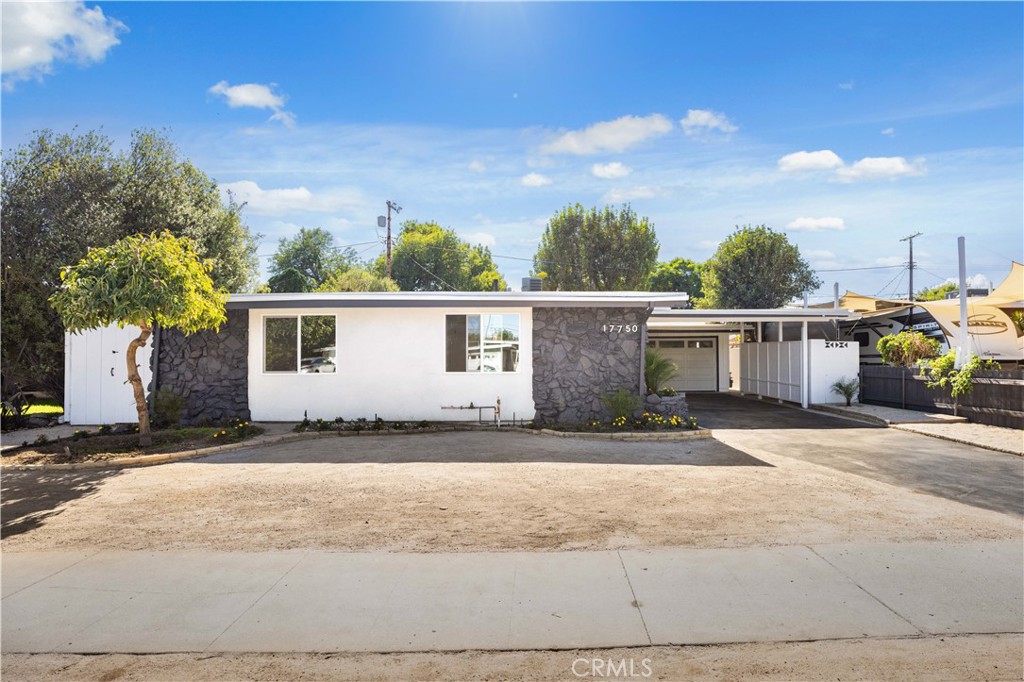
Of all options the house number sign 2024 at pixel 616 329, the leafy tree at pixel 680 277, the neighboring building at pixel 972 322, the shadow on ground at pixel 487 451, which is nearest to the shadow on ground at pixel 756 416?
the house number sign 2024 at pixel 616 329

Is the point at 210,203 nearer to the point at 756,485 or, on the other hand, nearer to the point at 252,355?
the point at 252,355

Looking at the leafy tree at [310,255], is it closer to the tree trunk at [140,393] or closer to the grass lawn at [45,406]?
the grass lawn at [45,406]

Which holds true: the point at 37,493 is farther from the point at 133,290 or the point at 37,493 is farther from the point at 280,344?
the point at 280,344

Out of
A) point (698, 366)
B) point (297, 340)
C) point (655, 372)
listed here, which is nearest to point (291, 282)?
point (698, 366)

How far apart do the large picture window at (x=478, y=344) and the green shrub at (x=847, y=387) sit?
1051 cm

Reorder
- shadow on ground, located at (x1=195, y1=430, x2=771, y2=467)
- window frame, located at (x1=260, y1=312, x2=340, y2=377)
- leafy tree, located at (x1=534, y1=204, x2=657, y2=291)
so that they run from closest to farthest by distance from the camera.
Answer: shadow on ground, located at (x1=195, y1=430, x2=771, y2=467)
window frame, located at (x1=260, y1=312, x2=340, y2=377)
leafy tree, located at (x1=534, y1=204, x2=657, y2=291)

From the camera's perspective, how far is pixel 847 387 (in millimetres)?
16797

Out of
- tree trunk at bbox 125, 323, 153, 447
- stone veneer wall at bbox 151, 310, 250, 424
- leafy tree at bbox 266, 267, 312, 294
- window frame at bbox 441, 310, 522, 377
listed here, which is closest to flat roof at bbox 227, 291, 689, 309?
window frame at bbox 441, 310, 522, 377

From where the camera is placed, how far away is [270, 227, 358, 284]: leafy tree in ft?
173

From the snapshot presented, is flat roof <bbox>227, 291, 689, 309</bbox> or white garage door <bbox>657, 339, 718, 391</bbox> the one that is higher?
flat roof <bbox>227, 291, 689, 309</bbox>

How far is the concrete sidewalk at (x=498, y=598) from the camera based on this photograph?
3.66 metres

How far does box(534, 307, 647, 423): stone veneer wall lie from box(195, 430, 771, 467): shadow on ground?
61.9 inches

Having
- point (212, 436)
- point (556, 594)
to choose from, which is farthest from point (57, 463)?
point (556, 594)

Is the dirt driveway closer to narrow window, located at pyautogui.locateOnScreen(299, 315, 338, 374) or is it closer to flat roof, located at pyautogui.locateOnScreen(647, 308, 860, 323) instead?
narrow window, located at pyautogui.locateOnScreen(299, 315, 338, 374)
